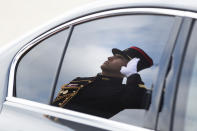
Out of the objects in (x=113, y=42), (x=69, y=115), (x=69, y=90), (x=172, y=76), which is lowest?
(x=69, y=115)

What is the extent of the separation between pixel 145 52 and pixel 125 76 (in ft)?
0.65

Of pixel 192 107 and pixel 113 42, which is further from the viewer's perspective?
pixel 113 42

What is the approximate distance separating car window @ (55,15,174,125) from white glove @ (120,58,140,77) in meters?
0.08

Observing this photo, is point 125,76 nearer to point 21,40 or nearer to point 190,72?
point 190,72

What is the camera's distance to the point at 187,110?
2.15 meters

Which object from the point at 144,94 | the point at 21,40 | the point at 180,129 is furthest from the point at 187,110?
the point at 21,40

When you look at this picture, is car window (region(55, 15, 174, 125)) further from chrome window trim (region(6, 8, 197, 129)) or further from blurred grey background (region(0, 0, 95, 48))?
blurred grey background (region(0, 0, 95, 48))

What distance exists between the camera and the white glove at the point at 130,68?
98.3 inches

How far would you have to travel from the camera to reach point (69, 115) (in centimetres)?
246

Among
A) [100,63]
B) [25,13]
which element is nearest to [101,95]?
[100,63]

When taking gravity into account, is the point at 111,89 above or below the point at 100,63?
below

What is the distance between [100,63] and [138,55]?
0.21 meters

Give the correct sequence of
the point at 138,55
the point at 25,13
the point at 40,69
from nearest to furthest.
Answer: the point at 138,55
the point at 40,69
the point at 25,13

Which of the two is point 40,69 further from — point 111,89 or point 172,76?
point 172,76
